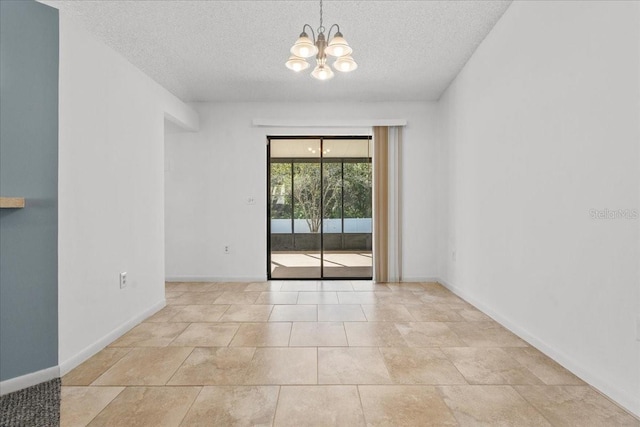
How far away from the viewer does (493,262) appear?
119 inches

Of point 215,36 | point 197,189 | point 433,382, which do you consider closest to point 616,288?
point 433,382

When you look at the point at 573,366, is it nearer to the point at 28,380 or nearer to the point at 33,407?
the point at 33,407

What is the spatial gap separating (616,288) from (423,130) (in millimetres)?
3356

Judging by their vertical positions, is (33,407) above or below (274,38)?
below

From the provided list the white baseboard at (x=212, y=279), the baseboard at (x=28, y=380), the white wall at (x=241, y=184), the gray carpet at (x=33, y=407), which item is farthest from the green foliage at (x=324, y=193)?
the gray carpet at (x=33, y=407)

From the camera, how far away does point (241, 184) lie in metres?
4.69

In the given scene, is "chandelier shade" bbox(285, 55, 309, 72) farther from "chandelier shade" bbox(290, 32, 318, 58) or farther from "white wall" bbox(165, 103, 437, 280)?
"white wall" bbox(165, 103, 437, 280)

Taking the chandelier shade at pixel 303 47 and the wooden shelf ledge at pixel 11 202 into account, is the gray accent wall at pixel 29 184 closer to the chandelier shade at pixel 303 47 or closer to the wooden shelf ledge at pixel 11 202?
the wooden shelf ledge at pixel 11 202

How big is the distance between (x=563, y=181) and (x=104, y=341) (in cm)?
348

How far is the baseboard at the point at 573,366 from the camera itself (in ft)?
5.42

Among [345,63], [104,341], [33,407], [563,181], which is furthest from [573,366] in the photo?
[104,341]

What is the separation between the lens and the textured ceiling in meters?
2.56

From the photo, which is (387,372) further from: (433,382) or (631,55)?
(631,55)

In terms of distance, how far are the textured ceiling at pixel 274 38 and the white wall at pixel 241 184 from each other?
20.3 inches
